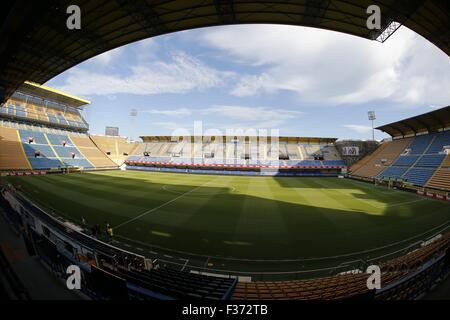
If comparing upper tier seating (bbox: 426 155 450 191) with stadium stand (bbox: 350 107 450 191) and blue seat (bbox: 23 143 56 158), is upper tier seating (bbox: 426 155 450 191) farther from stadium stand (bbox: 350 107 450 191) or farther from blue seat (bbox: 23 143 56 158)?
blue seat (bbox: 23 143 56 158)

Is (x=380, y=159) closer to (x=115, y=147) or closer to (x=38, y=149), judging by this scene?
(x=115, y=147)

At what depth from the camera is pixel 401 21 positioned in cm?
1215

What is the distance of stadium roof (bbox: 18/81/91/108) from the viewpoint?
54438mm

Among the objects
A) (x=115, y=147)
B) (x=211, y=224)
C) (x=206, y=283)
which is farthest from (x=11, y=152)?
(x=206, y=283)

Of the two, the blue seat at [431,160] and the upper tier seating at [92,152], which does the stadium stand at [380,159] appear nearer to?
the blue seat at [431,160]

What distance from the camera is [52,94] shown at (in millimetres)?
60625

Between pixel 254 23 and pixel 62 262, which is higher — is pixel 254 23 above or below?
above

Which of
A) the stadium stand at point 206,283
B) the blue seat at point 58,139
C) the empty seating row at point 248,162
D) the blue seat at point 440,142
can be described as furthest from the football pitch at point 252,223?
the blue seat at point 58,139

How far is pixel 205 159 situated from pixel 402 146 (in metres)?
47.6

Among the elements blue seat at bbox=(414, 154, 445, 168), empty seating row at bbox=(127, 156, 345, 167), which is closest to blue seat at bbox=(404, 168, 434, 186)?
blue seat at bbox=(414, 154, 445, 168)

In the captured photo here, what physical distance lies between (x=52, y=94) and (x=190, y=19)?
6780cm

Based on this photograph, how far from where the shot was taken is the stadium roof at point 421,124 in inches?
1444

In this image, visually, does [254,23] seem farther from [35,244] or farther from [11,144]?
[11,144]
